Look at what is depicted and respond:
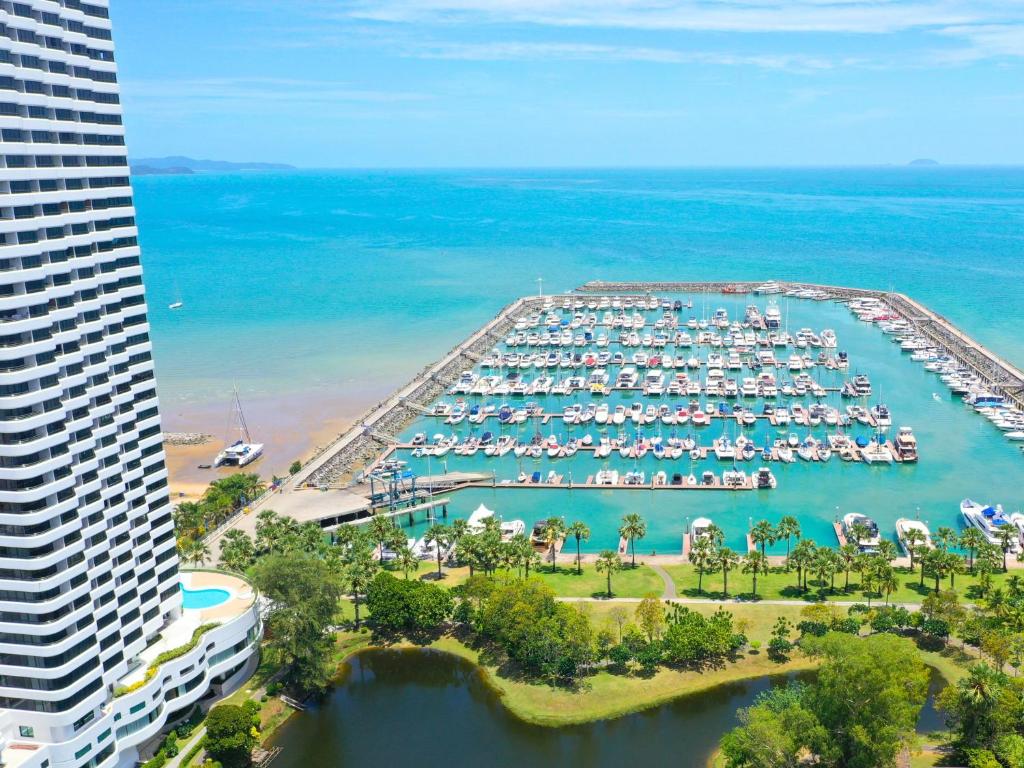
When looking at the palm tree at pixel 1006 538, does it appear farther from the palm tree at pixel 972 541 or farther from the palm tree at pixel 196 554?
the palm tree at pixel 196 554

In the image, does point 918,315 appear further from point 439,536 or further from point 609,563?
point 439,536

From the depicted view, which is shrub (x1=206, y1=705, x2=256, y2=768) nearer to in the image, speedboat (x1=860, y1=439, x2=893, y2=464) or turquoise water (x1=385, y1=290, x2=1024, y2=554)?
turquoise water (x1=385, y1=290, x2=1024, y2=554)

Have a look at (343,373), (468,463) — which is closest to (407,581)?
(468,463)

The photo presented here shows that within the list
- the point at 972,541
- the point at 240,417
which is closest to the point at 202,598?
the point at 972,541

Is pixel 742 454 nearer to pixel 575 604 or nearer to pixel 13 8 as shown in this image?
pixel 575 604

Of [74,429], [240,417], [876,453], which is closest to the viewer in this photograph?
[74,429]

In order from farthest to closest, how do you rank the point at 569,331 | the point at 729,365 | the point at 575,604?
1. the point at 569,331
2. the point at 729,365
3. the point at 575,604

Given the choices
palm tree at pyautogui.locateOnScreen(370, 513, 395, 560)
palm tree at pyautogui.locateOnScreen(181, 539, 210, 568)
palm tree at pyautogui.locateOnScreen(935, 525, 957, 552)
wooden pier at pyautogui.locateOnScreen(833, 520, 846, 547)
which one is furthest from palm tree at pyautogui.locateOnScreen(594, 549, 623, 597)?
palm tree at pyautogui.locateOnScreen(181, 539, 210, 568)
